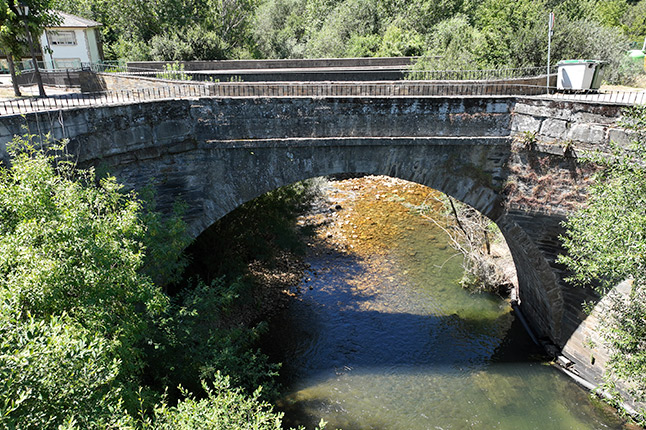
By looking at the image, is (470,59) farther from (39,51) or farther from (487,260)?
(39,51)

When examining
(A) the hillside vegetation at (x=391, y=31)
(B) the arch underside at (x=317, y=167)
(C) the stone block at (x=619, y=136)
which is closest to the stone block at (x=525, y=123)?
(B) the arch underside at (x=317, y=167)

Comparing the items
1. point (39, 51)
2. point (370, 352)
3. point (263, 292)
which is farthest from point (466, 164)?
point (39, 51)

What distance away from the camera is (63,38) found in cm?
3253

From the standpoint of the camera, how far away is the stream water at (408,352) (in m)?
10.1

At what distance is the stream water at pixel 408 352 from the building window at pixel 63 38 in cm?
2737

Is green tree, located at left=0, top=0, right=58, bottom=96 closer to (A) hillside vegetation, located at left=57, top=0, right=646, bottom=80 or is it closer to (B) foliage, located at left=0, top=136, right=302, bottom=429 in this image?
(B) foliage, located at left=0, top=136, right=302, bottom=429

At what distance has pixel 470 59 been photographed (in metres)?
18.9

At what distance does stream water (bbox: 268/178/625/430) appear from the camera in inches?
399

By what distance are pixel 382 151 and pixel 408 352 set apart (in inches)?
221

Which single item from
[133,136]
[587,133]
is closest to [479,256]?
[587,133]

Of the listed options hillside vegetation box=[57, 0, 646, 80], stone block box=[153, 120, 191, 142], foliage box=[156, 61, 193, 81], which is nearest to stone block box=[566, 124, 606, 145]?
stone block box=[153, 120, 191, 142]

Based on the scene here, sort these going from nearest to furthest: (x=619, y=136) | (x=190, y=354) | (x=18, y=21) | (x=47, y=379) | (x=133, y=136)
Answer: (x=47, y=379)
(x=190, y=354)
(x=619, y=136)
(x=133, y=136)
(x=18, y=21)

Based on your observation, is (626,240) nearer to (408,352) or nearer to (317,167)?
(317,167)

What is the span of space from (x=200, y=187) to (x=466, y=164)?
247 inches
